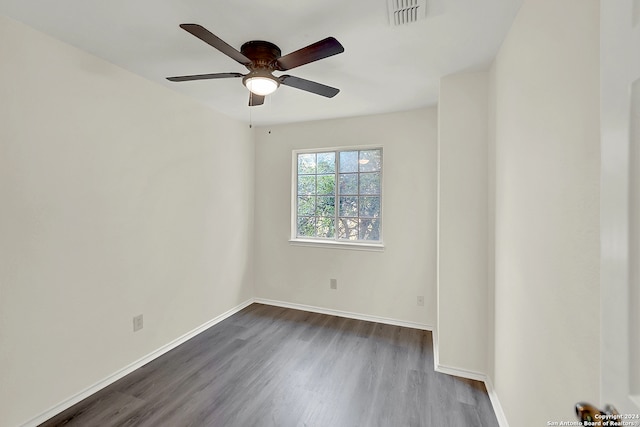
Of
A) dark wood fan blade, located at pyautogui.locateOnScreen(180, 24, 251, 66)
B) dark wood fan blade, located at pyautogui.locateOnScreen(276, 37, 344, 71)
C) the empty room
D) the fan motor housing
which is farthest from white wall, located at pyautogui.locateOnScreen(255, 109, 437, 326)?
dark wood fan blade, located at pyautogui.locateOnScreen(180, 24, 251, 66)

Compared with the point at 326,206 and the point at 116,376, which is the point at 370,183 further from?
the point at 116,376

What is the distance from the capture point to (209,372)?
2.31 metres

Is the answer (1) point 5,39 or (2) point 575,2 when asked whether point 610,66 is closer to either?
(2) point 575,2

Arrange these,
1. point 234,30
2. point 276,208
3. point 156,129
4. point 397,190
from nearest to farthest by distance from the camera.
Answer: point 234,30
point 156,129
point 397,190
point 276,208

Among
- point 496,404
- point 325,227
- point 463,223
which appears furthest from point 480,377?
point 325,227

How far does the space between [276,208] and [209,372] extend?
6.84 feet

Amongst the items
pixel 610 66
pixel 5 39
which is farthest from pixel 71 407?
pixel 610 66

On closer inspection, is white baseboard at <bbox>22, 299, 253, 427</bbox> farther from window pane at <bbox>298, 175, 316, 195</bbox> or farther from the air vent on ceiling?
the air vent on ceiling

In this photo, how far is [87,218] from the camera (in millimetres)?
1994

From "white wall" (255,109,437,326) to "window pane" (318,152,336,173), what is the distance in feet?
0.58

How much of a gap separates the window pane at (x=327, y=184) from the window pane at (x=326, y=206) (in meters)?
0.08

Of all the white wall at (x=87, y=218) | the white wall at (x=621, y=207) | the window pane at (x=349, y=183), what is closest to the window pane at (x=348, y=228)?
the window pane at (x=349, y=183)

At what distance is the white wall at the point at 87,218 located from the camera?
5.40ft

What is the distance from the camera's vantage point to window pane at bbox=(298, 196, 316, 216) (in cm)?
375
